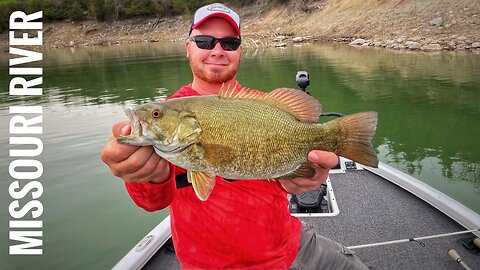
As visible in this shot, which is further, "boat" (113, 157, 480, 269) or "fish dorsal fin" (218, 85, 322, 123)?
"boat" (113, 157, 480, 269)

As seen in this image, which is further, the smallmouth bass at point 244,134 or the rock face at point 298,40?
the rock face at point 298,40

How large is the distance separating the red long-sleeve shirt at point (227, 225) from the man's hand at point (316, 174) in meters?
0.23

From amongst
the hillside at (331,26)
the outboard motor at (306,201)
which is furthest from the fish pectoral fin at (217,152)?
the hillside at (331,26)

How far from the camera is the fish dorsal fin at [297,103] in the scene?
2570 mm

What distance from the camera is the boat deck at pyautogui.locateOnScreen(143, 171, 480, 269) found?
4.22 m

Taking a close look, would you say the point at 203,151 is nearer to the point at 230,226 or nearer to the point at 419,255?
the point at 230,226

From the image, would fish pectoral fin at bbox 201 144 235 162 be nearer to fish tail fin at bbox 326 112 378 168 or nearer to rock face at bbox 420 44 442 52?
fish tail fin at bbox 326 112 378 168

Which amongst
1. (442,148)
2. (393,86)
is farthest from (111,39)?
(442,148)

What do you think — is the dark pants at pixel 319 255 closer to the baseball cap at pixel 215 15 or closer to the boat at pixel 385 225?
the boat at pixel 385 225

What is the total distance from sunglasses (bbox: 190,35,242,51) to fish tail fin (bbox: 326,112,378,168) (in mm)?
1447

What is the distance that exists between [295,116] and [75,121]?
15993mm

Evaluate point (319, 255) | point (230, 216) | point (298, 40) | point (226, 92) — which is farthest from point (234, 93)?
point (298, 40)

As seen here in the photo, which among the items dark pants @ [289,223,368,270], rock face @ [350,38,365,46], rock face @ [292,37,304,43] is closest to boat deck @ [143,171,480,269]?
dark pants @ [289,223,368,270]

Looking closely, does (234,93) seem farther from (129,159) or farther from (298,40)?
(298,40)
